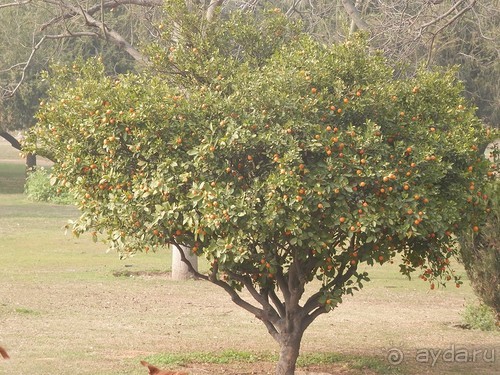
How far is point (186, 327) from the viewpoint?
11797 millimetres

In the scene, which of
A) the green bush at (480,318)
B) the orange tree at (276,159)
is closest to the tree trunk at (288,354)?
the orange tree at (276,159)

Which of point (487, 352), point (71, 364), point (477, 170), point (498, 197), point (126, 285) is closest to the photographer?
point (477, 170)

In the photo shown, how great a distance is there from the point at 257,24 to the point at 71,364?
3741 millimetres

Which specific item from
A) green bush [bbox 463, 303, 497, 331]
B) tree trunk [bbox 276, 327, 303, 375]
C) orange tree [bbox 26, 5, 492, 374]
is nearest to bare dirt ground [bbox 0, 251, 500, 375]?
green bush [bbox 463, 303, 497, 331]

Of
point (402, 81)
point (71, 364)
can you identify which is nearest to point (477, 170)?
point (402, 81)

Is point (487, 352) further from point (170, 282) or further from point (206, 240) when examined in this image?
point (170, 282)

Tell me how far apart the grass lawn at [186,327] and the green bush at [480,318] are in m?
0.16

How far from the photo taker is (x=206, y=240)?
7.61 metres

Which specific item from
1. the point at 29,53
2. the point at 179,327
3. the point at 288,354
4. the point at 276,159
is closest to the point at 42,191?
the point at 29,53

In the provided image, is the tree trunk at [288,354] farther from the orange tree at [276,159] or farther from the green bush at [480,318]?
the green bush at [480,318]

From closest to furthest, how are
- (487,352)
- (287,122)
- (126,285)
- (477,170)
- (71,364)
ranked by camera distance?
(287,122), (477,170), (71,364), (487,352), (126,285)

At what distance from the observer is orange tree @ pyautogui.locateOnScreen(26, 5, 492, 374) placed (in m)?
7.19

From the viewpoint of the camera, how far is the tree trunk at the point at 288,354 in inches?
333

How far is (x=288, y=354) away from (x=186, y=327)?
3518mm
